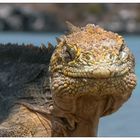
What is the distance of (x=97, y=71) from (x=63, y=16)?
29544 millimetres

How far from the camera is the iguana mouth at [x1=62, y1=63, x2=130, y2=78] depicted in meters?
4.37

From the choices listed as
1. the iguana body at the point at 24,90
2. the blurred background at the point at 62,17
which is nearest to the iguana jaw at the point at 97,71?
the iguana body at the point at 24,90

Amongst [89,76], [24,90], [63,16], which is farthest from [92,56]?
[63,16]

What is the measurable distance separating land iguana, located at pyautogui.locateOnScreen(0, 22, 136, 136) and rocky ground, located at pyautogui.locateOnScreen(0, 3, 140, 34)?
78.4ft

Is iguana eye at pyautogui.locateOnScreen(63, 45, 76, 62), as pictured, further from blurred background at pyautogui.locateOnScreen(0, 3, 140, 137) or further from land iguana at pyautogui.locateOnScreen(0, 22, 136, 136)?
blurred background at pyautogui.locateOnScreen(0, 3, 140, 137)

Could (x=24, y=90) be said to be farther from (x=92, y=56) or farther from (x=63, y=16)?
(x=63, y=16)

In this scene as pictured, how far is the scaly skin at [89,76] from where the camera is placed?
14.5 ft

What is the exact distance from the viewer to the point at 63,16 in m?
33.8

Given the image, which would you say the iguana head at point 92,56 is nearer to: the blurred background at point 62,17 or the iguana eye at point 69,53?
the iguana eye at point 69,53

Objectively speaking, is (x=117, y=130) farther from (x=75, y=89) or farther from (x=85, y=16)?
(x=85, y=16)

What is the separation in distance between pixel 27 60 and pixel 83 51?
0.95 m

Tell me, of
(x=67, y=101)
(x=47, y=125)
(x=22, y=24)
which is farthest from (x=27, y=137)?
(x=22, y=24)

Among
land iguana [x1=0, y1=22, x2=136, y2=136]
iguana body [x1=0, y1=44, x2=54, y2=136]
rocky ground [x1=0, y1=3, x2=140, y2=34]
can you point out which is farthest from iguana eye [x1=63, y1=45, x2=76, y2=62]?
rocky ground [x1=0, y1=3, x2=140, y2=34]

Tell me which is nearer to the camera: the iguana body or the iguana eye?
the iguana eye
